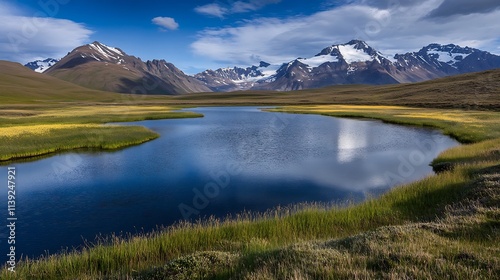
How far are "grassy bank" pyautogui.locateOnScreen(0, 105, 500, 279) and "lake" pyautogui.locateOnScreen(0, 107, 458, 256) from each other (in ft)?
12.8

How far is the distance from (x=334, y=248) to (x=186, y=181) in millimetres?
19883

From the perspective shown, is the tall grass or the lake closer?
the tall grass

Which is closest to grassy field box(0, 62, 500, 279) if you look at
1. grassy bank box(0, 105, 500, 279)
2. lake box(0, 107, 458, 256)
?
grassy bank box(0, 105, 500, 279)

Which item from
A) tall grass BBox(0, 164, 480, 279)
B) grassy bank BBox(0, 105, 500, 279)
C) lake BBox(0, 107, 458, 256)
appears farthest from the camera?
lake BBox(0, 107, 458, 256)

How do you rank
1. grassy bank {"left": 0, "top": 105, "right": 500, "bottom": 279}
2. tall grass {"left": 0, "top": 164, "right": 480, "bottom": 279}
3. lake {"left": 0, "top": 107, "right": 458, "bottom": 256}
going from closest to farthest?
1. grassy bank {"left": 0, "top": 105, "right": 500, "bottom": 279}
2. tall grass {"left": 0, "top": 164, "right": 480, "bottom": 279}
3. lake {"left": 0, "top": 107, "right": 458, "bottom": 256}

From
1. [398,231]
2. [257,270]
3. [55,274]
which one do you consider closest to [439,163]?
[398,231]

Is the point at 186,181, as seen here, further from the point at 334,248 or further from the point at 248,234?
the point at 334,248

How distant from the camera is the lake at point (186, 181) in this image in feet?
62.7

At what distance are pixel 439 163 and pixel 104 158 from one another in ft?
117

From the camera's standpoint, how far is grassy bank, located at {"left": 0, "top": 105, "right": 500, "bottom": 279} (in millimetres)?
7766

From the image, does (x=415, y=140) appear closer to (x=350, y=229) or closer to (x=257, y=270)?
(x=350, y=229)

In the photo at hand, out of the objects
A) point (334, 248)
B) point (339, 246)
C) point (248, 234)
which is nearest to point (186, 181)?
point (248, 234)

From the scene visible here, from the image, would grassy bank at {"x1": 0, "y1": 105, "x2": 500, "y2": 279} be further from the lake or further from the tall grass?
the lake

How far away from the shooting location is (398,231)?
34.4ft
